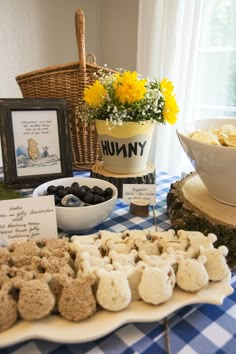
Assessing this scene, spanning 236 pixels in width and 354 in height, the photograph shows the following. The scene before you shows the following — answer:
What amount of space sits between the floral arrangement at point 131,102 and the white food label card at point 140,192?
0.61 ft

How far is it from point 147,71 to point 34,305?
1.71m

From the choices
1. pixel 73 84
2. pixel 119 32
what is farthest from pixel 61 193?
pixel 119 32

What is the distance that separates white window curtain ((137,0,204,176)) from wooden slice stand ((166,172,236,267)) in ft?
3.37

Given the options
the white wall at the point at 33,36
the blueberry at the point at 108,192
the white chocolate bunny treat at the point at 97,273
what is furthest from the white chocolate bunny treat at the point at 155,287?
the white wall at the point at 33,36

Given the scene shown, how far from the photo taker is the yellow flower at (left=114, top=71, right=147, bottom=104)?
2.34ft

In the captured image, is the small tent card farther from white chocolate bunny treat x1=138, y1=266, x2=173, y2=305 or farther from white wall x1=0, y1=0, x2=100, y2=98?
white wall x1=0, y1=0, x2=100, y2=98

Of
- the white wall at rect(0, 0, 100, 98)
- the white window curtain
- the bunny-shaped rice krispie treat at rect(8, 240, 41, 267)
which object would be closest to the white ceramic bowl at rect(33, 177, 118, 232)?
the bunny-shaped rice krispie treat at rect(8, 240, 41, 267)

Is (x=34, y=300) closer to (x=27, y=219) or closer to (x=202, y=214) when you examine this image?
(x=27, y=219)

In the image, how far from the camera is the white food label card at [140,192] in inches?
30.0

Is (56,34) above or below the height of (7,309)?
above

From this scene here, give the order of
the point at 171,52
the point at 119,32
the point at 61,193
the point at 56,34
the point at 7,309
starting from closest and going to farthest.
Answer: the point at 7,309, the point at 61,193, the point at 171,52, the point at 56,34, the point at 119,32

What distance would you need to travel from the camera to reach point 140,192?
0.77 m

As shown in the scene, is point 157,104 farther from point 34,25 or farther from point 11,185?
point 34,25

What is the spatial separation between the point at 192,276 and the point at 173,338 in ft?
0.31
